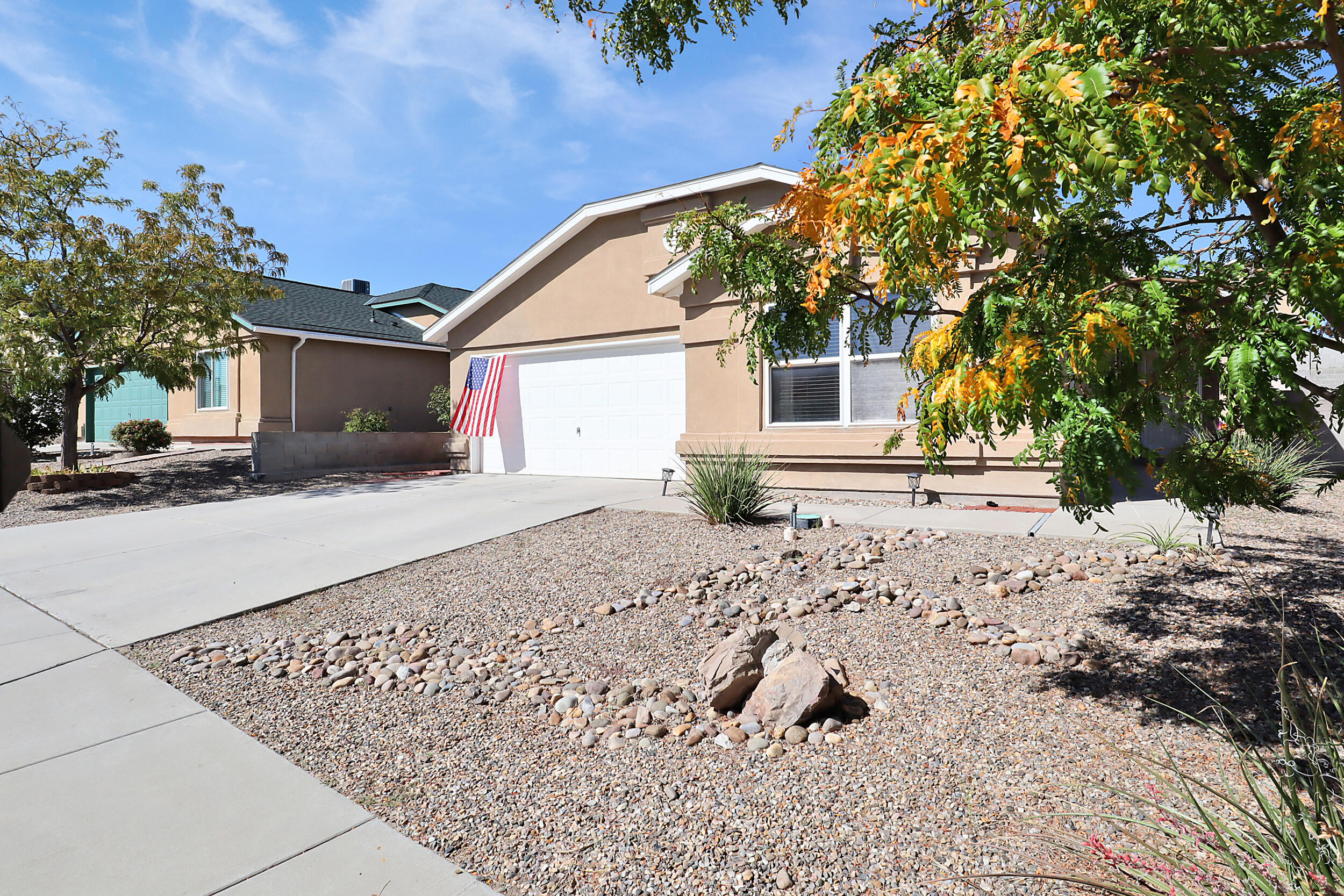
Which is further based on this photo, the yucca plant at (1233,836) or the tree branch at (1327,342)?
the tree branch at (1327,342)

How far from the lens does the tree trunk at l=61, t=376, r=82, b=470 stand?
1259 centimetres

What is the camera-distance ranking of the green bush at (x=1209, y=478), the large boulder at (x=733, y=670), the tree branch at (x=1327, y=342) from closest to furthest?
the tree branch at (x=1327, y=342)
the green bush at (x=1209, y=478)
the large boulder at (x=733, y=670)

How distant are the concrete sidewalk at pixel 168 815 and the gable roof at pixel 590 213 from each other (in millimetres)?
9196

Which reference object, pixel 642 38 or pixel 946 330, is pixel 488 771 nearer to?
pixel 946 330

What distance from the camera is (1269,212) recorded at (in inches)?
112

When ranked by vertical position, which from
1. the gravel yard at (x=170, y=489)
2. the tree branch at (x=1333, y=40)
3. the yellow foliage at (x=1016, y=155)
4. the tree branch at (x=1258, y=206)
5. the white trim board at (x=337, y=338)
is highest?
the white trim board at (x=337, y=338)

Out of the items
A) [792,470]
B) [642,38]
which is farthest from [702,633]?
[792,470]

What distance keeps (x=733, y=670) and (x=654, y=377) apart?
29.6 feet

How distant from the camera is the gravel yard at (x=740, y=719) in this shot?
274 cm

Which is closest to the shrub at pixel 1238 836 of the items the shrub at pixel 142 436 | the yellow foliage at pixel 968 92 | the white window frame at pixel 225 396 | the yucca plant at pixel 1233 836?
the yucca plant at pixel 1233 836

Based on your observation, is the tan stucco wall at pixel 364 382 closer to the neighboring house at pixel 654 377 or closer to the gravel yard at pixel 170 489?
the gravel yard at pixel 170 489

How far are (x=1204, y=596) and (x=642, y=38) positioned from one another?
5.02 metres

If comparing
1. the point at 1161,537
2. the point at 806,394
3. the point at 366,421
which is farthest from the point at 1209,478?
the point at 366,421

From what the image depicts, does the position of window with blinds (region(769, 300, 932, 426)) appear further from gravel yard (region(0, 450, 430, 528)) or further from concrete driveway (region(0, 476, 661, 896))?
gravel yard (region(0, 450, 430, 528))
